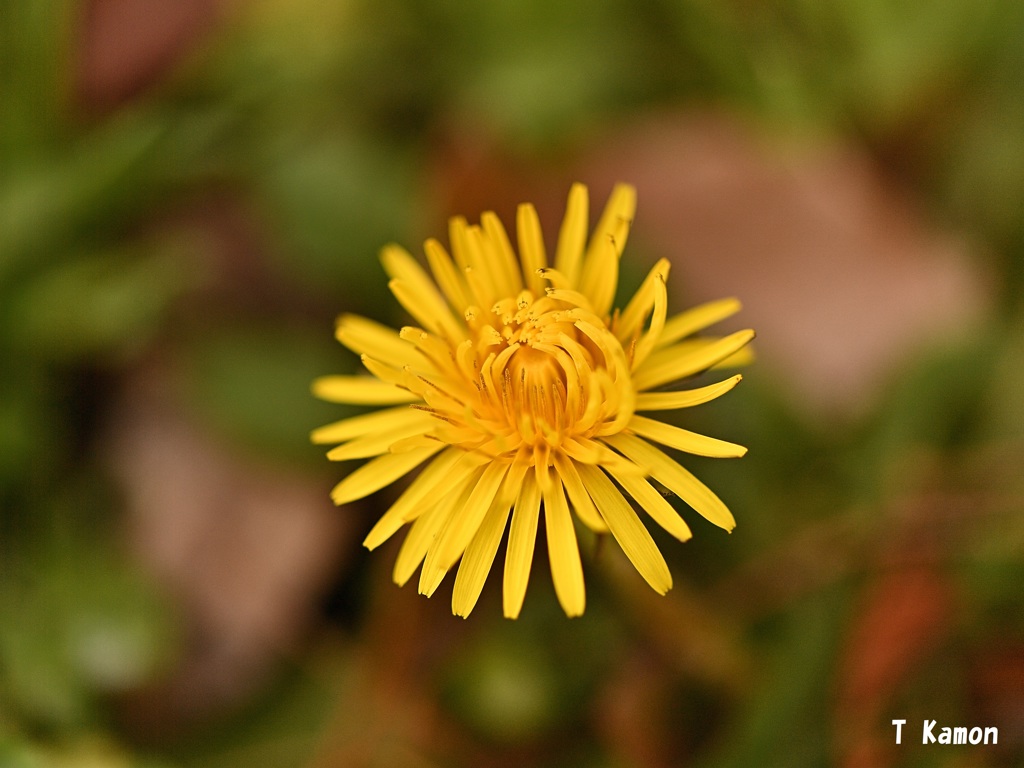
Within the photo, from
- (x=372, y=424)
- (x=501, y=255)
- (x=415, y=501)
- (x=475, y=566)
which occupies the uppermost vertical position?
(x=501, y=255)

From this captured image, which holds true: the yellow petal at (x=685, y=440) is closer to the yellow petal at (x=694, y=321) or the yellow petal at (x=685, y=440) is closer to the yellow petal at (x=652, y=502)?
the yellow petal at (x=652, y=502)

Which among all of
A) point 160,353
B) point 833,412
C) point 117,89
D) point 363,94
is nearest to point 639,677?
point 833,412

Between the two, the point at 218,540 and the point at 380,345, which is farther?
the point at 218,540

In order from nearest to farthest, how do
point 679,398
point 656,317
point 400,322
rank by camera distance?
point 656,317 → point 679,398 → point 400,322

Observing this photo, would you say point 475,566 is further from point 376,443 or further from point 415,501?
point 376,443

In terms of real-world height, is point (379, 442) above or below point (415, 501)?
above

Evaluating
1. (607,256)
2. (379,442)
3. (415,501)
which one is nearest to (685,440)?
(607,256)

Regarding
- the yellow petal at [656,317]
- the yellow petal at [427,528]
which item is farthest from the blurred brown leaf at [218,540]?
the yellow petal at [656,317]
